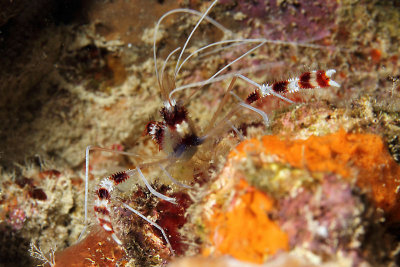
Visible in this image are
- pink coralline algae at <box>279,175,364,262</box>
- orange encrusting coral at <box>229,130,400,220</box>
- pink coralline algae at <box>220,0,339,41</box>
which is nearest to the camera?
pink coralline algae at <box>279,175,364,262</box>

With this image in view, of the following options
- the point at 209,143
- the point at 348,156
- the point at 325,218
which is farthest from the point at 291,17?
the point at 325,218

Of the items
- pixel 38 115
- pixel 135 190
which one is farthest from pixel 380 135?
pixel 38 115

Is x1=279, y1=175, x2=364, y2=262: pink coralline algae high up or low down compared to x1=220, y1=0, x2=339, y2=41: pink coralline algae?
down

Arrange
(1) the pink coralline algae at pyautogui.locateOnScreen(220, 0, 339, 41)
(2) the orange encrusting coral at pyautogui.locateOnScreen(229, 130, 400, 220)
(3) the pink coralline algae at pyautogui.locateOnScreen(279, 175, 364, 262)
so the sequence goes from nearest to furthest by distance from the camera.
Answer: (3) the pink coralline algae at pyautogui.locateOnScreen(279, 175, 364, 262) → (2) the orange encrusting coral at pyautogui.locateOnScreen(229, 130, 400, 220) → (1) the pink coralline algae at pyautogui.locateOnScreen(220, 0, 339, 41)

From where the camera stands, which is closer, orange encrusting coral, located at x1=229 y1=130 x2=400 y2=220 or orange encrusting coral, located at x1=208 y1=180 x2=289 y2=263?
orange encrusting coral, located at x1=208 y1=180 x2=289 y2=263

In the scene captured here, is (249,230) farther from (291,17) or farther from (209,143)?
(291,17)

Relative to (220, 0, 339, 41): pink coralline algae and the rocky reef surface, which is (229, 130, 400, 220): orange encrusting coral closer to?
the rocky reef surface

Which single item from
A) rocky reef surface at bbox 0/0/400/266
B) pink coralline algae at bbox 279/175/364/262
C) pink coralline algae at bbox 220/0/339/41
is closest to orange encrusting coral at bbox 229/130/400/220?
rocky reef surface at bbox 0/0/400/266
